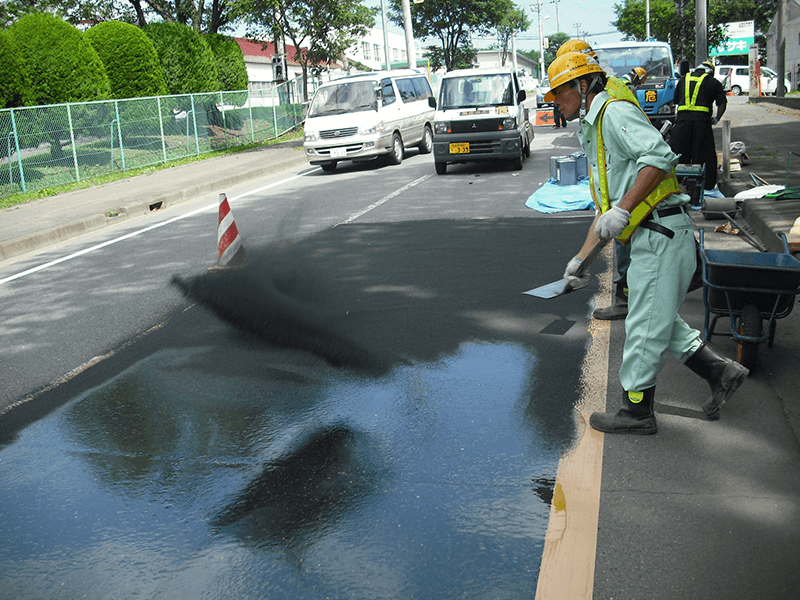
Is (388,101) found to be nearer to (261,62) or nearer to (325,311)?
(325,311)

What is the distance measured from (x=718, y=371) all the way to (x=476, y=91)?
12402 millimetres

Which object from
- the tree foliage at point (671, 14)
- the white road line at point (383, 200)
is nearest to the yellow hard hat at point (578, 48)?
the white road line at point (383, 200)

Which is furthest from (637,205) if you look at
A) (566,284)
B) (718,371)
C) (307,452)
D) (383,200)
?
(383,200)

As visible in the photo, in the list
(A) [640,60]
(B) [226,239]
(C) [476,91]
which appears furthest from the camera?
(A) [640,60]

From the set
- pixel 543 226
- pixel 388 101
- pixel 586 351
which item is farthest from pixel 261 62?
pixel 586 351

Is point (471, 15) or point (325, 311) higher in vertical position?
point (471, 15)

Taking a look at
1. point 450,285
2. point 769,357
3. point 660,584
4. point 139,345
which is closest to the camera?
point 660,584

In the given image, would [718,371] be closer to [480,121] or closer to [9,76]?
[480,121]

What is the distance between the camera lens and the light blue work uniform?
342 centimetres

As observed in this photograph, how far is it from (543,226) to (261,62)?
58273 mm

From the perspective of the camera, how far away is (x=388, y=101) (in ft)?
58.5

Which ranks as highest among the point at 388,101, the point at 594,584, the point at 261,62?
the point at 261,62

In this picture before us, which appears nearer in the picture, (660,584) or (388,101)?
(660,584)

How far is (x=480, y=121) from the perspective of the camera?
47.9ft
